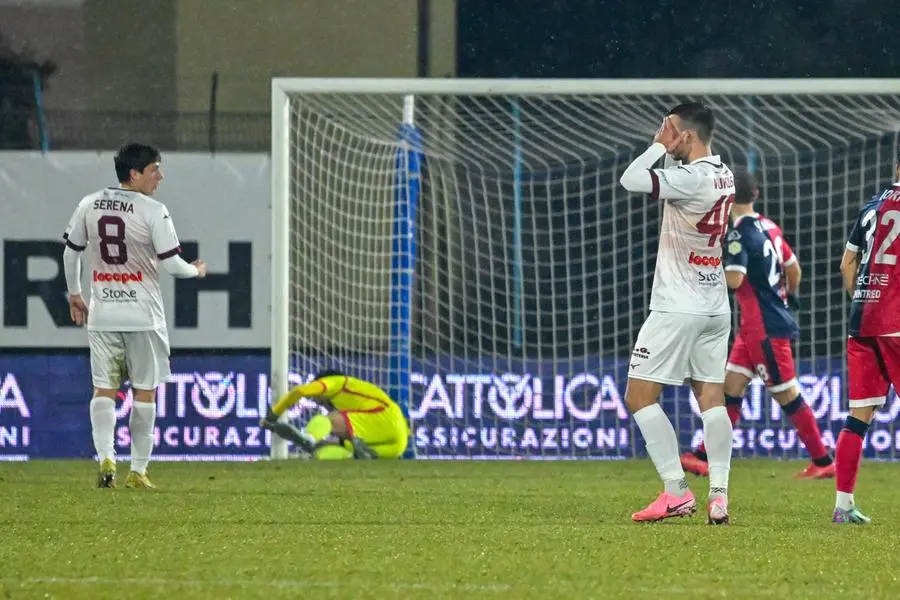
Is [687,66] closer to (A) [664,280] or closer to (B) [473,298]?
(B) [473,298]

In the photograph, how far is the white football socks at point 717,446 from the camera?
660 centimetres

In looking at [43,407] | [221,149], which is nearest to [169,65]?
[221,149]

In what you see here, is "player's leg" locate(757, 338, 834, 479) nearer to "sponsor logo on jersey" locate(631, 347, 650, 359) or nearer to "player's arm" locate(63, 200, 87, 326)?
"sponsor logo on jersey" locate(631, 347, 650, 359)

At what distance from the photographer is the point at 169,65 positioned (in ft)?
43.3

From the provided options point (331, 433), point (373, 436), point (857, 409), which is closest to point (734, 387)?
point (373, 436)

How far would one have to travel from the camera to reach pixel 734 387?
9.77 metres

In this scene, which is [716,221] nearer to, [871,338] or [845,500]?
[871,338]

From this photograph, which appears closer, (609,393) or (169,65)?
(609,393)

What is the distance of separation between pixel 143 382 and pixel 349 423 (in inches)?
125

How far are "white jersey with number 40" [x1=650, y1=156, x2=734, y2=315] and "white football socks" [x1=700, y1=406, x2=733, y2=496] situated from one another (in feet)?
1.34

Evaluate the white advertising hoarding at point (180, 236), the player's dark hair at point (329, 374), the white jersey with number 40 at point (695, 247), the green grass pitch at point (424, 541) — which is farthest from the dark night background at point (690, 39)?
the white jersey with number 40 at point (695, 247)

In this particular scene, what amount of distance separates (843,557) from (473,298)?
6.95 meters

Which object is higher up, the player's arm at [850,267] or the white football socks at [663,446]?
the player's arm at [850,267]

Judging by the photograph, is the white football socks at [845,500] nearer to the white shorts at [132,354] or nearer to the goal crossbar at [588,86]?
the white shorts at [132,354]
